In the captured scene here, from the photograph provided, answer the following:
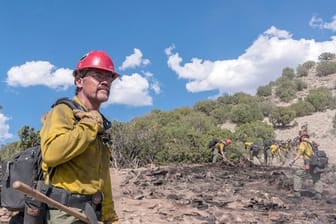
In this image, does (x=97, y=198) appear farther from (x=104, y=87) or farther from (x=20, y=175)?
(x=104, y=87)

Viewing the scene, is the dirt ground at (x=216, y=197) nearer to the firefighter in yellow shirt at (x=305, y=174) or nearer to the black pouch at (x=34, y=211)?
the firefighter in yellow shirt at (x=305, y=174)

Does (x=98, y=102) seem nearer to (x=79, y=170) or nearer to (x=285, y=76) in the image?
(x=79, y=170)

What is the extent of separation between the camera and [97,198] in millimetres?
2314

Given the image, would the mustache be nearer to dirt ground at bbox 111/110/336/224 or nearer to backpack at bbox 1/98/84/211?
backpack at bbox 1/98/84/211

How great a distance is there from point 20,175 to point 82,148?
395 mm

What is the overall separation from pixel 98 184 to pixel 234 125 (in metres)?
36.3

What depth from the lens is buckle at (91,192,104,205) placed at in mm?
2291

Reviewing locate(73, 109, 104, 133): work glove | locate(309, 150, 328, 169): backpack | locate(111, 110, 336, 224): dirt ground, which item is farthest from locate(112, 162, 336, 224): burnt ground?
locate(73, 109, 104, 133): work glove

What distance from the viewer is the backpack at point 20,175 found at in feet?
7.29

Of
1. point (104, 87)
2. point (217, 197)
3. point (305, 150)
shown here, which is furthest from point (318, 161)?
point (104, 87)

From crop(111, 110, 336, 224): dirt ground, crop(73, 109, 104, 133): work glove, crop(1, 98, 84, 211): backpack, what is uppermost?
crop(73, 109, 104, 133): work glove

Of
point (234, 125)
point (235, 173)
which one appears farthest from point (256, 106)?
point (235, 173)

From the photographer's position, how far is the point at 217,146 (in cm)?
1895

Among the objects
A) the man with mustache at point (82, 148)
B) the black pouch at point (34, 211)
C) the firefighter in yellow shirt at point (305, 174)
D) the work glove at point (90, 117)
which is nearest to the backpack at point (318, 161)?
the firefighter in yellow shirt at point (305, 174)
